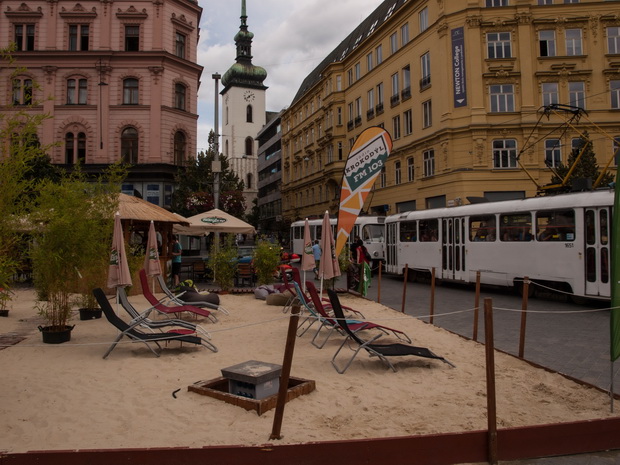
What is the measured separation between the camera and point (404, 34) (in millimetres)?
34812

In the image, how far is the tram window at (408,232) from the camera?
20.9m

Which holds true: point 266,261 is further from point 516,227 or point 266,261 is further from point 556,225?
point 556,225

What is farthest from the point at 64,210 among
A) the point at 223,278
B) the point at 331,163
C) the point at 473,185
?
the point at 331,163

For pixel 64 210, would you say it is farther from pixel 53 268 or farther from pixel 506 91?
pixel 506 91

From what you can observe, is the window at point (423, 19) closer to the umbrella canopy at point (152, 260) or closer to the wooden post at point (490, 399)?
the umbrella canopy at point (152, 260)

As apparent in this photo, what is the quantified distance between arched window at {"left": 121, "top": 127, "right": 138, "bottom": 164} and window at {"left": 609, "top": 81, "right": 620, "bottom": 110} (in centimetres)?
2921

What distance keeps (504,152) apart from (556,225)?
51.8 ft

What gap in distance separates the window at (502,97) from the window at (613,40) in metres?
5.74

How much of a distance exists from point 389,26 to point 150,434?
36844 mm

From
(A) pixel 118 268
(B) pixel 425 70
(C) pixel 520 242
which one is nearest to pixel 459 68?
(B) pixel 425 70

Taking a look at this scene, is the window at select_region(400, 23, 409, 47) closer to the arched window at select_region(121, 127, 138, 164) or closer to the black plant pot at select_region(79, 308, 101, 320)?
the arched window at select_region(121, 127, 138, 164)

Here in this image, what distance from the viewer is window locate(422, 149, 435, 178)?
31.5 m

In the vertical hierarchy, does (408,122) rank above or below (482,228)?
above

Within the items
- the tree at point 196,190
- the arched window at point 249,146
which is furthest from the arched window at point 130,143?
the arched window at point 249,146
